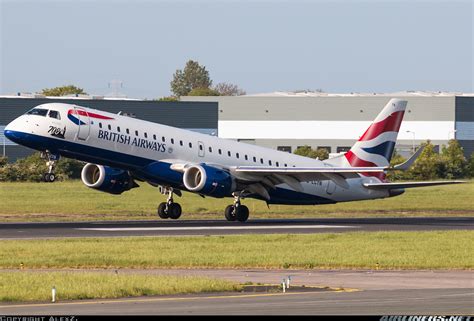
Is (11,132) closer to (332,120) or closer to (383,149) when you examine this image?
(383,149)

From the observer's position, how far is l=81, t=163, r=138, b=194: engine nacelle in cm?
5206

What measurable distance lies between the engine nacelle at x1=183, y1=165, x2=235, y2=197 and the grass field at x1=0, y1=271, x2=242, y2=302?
21.4m

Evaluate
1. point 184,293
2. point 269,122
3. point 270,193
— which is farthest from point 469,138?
point 184,293

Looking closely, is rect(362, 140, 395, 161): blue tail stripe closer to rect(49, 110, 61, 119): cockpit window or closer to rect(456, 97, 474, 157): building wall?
rect(49, 110, 61, 119): cockpit window

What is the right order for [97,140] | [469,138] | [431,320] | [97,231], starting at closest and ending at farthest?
[431,320] < [97,231] < [97,140] < [469,138]

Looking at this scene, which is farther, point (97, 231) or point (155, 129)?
point (155, 129)

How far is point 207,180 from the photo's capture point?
161ft

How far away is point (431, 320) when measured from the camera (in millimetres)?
18312

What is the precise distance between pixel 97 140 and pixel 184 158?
15.4 ft

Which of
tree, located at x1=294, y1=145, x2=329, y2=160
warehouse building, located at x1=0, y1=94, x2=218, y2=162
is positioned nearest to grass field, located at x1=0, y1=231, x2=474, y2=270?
warehouse building, located at x1=0, y1=94, x2=218, y2=162

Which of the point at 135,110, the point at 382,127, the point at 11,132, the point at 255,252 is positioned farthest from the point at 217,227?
the point at 135,110

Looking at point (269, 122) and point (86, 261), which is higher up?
point (269, 122)

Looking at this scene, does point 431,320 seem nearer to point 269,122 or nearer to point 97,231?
point 97,231

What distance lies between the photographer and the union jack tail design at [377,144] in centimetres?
5659
